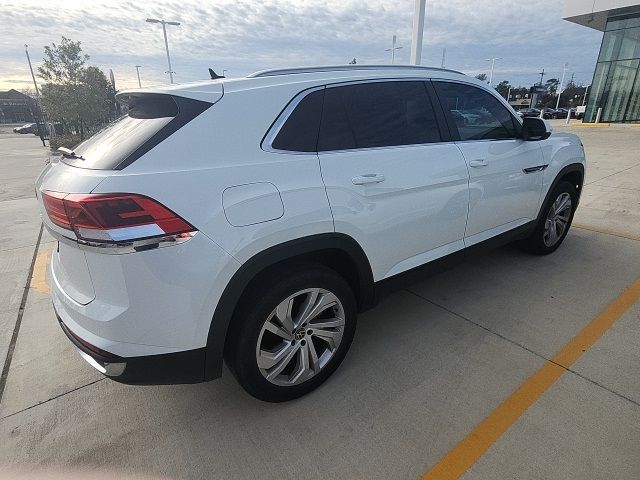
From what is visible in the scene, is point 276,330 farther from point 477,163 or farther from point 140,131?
point 477,163

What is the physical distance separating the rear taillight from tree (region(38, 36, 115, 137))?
77.7 feet

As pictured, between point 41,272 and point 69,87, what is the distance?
73.0 feet

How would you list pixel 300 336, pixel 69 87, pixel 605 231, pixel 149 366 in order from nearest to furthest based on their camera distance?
1. pixel 149 366
2. pixel 300 336
3. pixel 605 231
4. pixel 69 87

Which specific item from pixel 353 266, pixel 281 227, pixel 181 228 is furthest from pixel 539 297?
pixel 181 228

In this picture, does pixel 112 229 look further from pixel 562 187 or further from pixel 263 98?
pixel 562 187

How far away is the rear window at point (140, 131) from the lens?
1.77m

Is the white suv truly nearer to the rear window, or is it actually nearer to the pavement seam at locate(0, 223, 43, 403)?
the rear window

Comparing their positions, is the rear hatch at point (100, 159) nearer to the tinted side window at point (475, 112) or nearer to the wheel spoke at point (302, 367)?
the wheel spoke at point (302, 367)

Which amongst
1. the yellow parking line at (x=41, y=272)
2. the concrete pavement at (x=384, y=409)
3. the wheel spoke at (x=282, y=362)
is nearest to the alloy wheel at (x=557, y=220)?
the concrete pavement at (x=384, y=409)

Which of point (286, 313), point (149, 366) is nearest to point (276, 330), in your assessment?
point (286, 313)

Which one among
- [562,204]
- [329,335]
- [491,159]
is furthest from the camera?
[562,204]

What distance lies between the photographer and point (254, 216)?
6.05 ft

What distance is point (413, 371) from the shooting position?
254 centimetres

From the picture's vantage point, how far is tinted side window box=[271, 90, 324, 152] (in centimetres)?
205
